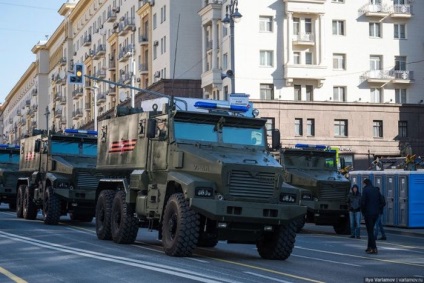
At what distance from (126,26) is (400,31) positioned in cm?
2584

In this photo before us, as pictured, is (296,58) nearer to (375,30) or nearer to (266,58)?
(266,58)

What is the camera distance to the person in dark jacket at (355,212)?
90.9 ft

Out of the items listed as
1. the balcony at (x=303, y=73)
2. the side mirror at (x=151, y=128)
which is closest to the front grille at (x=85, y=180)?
the side mirror at (x=151, y=128)

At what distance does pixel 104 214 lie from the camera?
22047 millimetres

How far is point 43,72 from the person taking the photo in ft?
446

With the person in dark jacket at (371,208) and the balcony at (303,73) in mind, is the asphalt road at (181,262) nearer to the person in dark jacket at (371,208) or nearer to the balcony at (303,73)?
the person in dark jacket at (371,208)

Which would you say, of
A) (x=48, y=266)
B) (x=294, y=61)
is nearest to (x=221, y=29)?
(x=294, y=61)

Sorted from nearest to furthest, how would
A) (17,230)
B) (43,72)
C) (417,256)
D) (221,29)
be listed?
(417,256) < (17,230) < (221,29) < (43,72)

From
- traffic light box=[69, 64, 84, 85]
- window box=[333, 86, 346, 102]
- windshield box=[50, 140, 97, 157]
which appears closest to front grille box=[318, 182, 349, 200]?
windshield box=[50, 140, 97, 157]

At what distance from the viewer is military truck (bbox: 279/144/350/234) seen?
2897cm

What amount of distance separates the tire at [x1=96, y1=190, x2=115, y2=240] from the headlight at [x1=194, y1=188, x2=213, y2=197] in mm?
5133

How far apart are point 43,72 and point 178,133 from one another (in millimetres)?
120258

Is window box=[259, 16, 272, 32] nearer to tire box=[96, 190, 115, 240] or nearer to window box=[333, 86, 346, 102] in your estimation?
window box=[333, 86, 346, 102]

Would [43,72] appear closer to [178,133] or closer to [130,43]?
[130,43]
